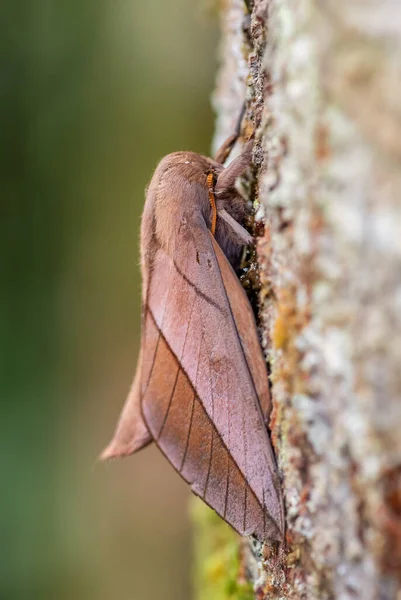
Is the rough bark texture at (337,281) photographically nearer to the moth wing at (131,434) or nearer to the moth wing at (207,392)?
the moth wing at (207,392)

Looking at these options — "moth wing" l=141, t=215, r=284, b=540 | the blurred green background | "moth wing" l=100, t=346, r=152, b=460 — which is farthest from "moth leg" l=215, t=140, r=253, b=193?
the blurred green background

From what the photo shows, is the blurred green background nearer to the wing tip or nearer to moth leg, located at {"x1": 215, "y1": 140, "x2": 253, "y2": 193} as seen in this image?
moth leg, located at {"x1": 215, "y1": 140, "x2": 253, "y2": 193}

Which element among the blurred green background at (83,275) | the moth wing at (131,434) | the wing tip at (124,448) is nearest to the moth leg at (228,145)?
the moth wing at (131,434)

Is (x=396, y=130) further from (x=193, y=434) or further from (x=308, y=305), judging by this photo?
(x=193, y=434)

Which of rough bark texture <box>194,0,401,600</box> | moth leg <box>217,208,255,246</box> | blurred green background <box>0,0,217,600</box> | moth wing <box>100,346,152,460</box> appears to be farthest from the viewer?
blurred green background <box>0,0,217,600</box>

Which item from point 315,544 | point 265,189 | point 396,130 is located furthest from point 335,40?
point 315,544

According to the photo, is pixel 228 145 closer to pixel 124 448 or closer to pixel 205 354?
pixel 205 354
